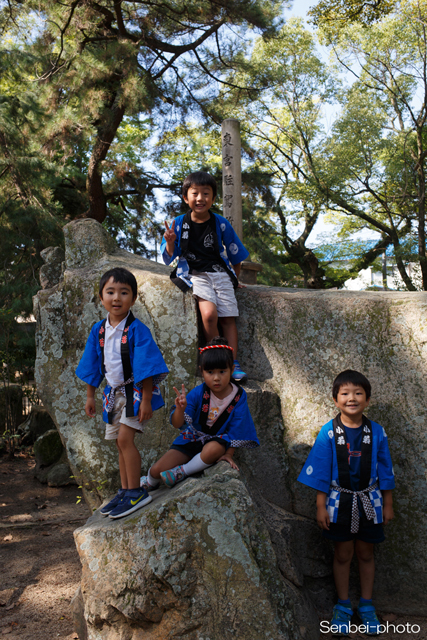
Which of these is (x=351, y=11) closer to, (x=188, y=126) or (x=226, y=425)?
(x=188, y=126)

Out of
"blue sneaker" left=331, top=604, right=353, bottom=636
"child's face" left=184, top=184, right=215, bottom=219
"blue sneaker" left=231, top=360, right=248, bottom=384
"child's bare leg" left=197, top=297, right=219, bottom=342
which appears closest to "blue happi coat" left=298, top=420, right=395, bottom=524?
"blue sneaker" left=331, top=604, right=353, bottom=636

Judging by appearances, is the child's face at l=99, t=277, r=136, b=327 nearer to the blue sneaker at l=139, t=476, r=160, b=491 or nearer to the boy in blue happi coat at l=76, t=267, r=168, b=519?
the boy in blue happi coat at l=76, t=267, r=168, b=519

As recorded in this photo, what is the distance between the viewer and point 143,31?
321 inches

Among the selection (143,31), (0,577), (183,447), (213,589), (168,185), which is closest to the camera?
(213,589)

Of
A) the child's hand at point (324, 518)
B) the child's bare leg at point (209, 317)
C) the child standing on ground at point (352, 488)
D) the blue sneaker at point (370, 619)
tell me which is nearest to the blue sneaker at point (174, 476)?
the child standing on ground at point (352, 488)

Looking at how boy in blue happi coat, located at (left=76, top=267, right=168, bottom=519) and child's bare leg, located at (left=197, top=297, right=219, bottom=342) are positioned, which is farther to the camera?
child's bare leg, located at (left=197, top=297, right=219, bottom=342)

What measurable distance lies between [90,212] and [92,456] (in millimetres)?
6412

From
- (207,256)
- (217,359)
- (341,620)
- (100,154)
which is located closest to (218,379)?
(217,359)

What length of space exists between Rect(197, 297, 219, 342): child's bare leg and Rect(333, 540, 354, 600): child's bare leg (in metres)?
1.60

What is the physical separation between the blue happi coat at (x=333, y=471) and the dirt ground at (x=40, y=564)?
2.59 feet

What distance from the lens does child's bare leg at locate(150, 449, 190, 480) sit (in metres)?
2.85

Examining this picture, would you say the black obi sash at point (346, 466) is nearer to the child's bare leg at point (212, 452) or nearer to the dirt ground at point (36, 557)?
the child's bare leg at point (212, 452)

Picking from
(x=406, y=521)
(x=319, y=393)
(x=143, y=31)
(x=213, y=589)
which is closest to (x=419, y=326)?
(x=319, y=393)

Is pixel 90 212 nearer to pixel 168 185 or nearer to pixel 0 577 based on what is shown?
pixel 168 185
